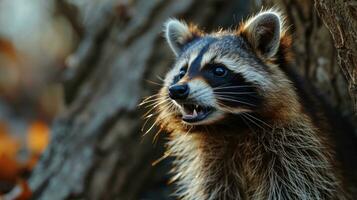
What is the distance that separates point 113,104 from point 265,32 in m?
2.26

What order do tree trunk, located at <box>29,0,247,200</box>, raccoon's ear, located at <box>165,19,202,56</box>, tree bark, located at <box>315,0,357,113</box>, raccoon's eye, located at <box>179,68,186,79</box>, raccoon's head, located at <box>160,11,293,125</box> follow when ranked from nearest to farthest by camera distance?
tree bark, located at <box>315,0,357,113</box>, raccoon's head, located at <box>160,11,293,125</box>, raccoon's eye, located at <box>179,68,186,79</box>, raccoon's ear, located at <box>165,19,202,56</box>, tree trunk, located at <box>29,0,247,200</box>

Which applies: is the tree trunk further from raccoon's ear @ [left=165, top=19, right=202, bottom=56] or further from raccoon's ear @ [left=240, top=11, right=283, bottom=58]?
raccoon's ear @ [left=240, top=11, right=283, bottom=58]

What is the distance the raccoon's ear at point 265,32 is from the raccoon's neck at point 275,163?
0.54 m

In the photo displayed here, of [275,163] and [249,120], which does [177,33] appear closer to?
[249,120]

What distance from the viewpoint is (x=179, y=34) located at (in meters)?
5.88

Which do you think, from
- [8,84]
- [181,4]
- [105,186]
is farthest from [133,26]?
[8,84]

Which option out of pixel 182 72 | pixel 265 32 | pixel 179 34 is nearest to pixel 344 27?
pixel 265 32

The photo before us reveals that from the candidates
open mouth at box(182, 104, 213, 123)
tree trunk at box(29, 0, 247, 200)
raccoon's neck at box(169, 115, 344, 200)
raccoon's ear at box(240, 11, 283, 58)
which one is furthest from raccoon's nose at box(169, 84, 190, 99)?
tree trunk at box(29, 0, 247, 200)

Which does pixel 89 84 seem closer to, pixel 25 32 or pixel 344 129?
pixel 344 129

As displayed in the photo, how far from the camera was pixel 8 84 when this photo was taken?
11.2 metres

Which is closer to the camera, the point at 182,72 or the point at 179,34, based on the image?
the point at 182,72

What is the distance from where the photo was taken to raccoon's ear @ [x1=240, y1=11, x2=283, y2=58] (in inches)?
204

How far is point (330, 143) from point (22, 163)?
374 centimetres

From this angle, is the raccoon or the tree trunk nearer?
the raccoon
